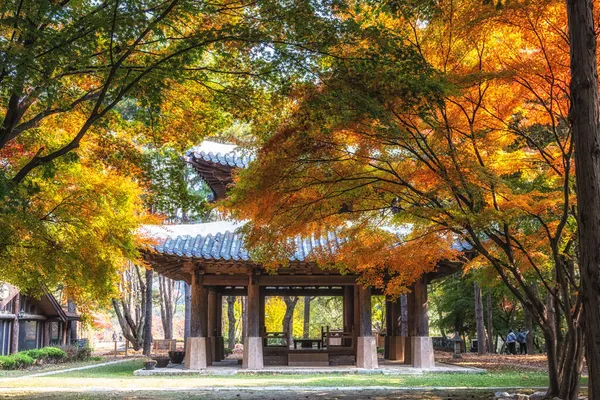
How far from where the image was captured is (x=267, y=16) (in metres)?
6.86

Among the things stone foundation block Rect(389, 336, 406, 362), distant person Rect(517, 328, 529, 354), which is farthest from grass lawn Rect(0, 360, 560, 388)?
distant person Rect(517, 328, 529, 354)

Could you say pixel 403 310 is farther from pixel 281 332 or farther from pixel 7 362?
pixel 7 362

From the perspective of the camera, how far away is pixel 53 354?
23.8 metres

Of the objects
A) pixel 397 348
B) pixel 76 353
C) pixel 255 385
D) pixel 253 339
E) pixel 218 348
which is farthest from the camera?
pixel 76 353

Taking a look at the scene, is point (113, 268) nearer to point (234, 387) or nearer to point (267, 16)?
point (234, 387)

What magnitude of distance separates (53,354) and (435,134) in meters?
20.5

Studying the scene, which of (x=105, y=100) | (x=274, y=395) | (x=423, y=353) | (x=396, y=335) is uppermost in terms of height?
(x=105, y=100)

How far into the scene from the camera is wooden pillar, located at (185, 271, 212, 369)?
16.8 meters

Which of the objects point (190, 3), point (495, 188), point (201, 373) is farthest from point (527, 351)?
point (190, 3)

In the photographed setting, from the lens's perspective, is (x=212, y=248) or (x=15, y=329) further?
(x=15, y=329)

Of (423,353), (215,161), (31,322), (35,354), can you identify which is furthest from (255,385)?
(31,322)

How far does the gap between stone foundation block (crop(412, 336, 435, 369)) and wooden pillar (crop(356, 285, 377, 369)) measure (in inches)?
46.2

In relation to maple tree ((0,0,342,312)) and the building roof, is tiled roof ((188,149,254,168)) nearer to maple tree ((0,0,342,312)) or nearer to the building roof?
the building roof

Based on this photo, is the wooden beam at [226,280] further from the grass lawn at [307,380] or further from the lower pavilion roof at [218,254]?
the grass lawn at [307,380]
